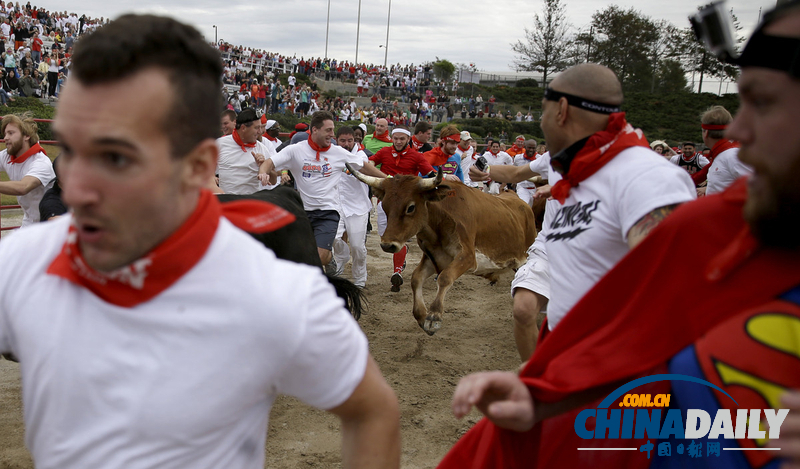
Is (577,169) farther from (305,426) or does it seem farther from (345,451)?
(305,426)

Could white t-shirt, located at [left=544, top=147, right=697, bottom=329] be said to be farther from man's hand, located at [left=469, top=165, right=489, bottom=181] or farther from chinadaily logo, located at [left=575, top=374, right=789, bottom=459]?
man's hand, located at [left=469, top=165, right=489, bottom=181]

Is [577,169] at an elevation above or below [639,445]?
above

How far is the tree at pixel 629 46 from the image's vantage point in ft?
169

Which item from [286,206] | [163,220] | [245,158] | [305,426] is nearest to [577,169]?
[163,220]

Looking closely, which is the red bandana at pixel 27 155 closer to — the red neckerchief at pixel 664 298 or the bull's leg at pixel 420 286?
the bull's leg at pixel 420 286

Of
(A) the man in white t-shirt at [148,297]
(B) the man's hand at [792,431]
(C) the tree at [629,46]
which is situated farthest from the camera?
(C) the tree at [629,46]

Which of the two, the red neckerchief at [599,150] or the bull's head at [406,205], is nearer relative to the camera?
the red neckerchief at [599,150]

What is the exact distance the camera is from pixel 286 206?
4500mm

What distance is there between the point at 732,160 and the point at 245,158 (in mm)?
5506

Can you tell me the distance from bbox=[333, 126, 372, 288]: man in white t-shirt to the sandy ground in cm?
53

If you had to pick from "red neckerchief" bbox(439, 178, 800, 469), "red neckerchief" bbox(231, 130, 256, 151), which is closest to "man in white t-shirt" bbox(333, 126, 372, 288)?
"red neckerchief" bbox(231, 130, 256, 151)

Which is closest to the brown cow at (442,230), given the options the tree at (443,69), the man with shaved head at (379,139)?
the man with shaved head at (379,139)

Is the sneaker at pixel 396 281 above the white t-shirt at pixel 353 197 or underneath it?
underneath

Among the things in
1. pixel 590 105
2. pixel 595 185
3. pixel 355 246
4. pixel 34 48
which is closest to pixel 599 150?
pixel 595 185
